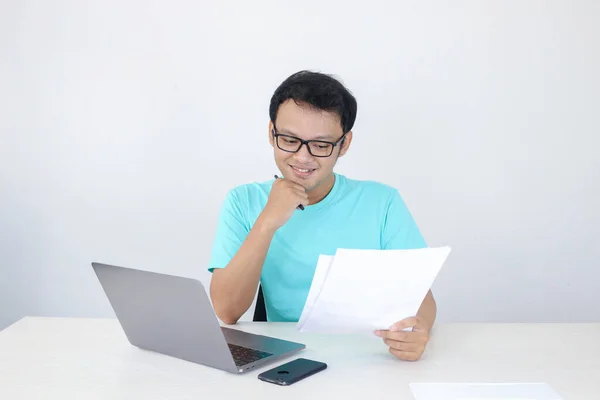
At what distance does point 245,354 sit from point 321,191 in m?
0.70

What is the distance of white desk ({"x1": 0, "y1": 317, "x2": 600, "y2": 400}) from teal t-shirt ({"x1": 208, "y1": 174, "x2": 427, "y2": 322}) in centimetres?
22

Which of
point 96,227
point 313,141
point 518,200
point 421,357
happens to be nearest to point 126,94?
point 96,227

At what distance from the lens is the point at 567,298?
2.99m

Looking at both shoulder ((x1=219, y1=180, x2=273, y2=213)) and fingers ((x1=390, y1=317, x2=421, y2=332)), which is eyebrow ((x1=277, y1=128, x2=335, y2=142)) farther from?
fingers ((x1=390, y1=317, x2=421, y2=332))

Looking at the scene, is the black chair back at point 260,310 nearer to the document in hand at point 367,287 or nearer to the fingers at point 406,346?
the document in hand at point 367,287

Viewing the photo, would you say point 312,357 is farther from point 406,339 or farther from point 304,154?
point 304,154

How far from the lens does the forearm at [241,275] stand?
1673mm

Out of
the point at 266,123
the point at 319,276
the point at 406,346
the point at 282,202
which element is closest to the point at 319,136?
the point at 282,202

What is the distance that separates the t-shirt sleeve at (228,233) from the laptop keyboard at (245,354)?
386 mm

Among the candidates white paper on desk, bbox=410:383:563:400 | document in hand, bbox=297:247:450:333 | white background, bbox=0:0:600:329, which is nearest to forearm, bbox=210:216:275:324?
document in hand, bbox=297:247:450:333

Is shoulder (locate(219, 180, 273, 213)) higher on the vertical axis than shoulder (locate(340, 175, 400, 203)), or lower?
lower

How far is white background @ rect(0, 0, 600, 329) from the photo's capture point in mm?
2881

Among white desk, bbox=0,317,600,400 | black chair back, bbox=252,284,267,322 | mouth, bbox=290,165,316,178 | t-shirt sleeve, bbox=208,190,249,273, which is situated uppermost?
mouth, bbox=290,165,316,178

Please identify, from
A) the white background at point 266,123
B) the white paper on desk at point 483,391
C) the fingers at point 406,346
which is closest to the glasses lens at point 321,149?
the fingers at point 406,346
